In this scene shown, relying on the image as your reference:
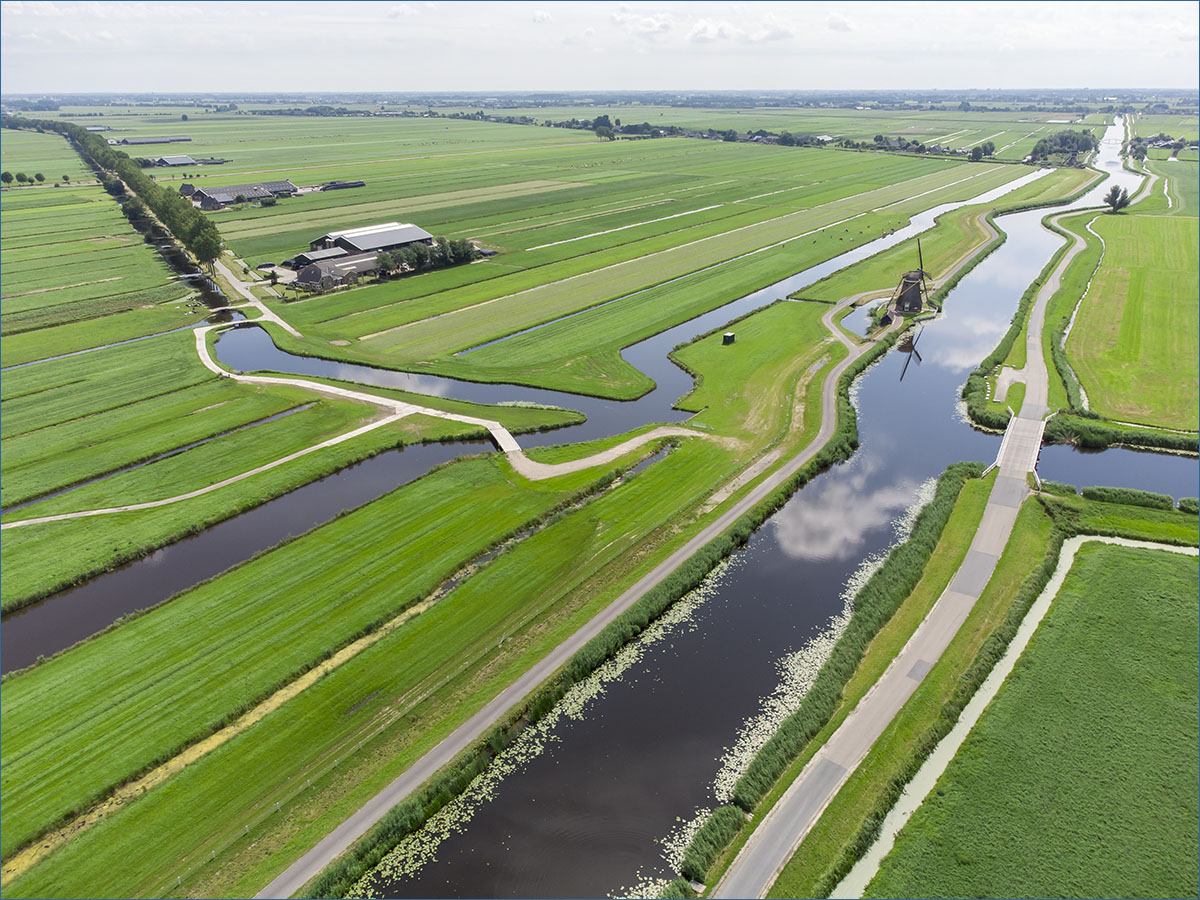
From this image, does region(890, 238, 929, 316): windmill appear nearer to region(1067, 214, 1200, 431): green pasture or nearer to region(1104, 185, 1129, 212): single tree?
region(1067, 214, 1200, 431): green pasture

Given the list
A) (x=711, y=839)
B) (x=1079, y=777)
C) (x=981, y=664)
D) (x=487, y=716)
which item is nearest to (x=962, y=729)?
(x=981, y=664)

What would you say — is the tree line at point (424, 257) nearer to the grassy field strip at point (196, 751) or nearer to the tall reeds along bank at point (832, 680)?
the grassy field strip at point (196, 751)

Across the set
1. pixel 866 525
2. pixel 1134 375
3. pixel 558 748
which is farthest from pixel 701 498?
pixel 1134 375

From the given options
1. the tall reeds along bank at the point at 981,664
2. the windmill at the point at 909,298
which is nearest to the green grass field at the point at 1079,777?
the tall reeds along bank at the point at 981,664

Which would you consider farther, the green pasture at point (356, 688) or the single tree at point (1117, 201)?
the single tree at point (1117, 201)

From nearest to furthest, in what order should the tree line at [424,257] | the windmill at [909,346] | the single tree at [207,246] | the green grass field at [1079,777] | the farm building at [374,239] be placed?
1. the green grass field at [1079,777]
2. the windmill at [909,346]
3. the single tree at [207,246]
4. the tree line at [424,257]
5. the farm building at [374,239]

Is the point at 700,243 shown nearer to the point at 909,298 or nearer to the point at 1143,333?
the point at 909,298

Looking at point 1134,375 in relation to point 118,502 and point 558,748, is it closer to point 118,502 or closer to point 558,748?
point 558,748
